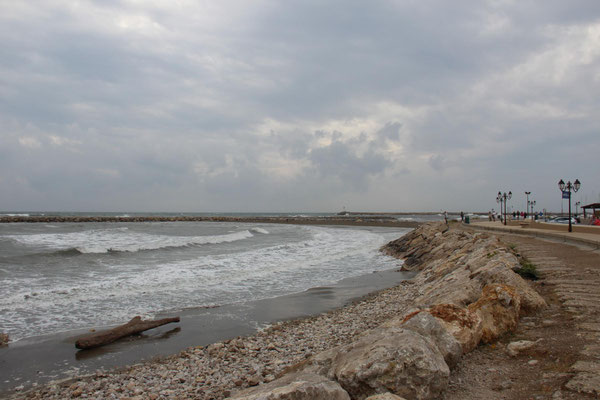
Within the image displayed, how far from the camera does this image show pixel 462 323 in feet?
14.4

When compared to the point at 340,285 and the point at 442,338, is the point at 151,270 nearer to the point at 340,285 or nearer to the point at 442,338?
the point at 340,285

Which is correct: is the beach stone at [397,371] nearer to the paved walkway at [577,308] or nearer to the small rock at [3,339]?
the paved walkway at [577,308]

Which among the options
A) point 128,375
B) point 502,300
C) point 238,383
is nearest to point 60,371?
point 128,375

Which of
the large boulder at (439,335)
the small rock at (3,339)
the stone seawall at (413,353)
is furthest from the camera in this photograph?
the small rock at (3,339)

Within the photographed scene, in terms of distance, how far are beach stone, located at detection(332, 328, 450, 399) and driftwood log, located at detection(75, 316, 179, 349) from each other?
5.43 meters

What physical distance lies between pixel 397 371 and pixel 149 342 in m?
5.64

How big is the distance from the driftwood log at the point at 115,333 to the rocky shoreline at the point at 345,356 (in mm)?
1379

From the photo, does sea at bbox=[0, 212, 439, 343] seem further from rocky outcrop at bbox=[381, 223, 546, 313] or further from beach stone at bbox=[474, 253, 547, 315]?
beach stone at bbox=[474, 253, 547, 315]

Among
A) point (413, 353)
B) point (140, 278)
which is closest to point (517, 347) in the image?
point (413, 353)

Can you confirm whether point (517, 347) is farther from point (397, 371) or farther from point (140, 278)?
point (140, 278)

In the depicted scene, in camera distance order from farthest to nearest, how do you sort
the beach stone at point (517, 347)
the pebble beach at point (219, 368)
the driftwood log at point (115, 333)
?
the driftwood log at point (115, 333), the pebble beach at point (219, 368), the beach stone at point (517, 347)

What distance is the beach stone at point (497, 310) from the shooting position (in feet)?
15.0

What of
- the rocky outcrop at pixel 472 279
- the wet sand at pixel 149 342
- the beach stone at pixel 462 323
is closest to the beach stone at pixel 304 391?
the beach stone at pixel 462 323

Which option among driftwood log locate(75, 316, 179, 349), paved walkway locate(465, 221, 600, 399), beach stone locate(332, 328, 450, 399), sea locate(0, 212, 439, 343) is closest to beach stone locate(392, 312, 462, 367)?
beach stone locate(332, 328, 450, 399)
